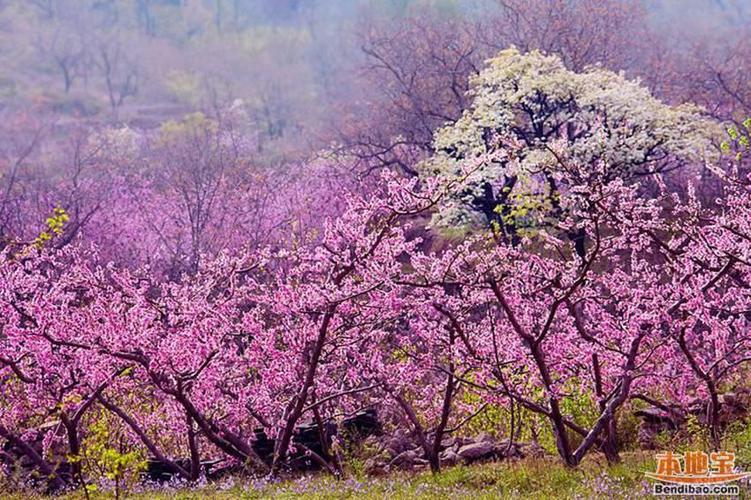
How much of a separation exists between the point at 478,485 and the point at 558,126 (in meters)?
16.4

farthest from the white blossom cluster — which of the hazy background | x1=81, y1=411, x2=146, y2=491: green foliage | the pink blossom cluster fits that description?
the hazy background

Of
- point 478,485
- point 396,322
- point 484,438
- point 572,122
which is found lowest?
point 478,485

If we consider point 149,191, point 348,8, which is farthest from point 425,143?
point 348,8

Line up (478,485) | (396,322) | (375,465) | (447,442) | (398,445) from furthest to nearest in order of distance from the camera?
1. (447,442)
2. (398,445)
3. (375,465)
4. (396,322)
5. (478,485)

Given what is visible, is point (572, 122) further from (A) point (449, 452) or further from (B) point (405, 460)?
(B) point (405, 460)

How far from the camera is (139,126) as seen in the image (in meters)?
73.8

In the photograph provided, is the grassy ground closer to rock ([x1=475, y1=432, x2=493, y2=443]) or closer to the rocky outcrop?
the rocky outcrop

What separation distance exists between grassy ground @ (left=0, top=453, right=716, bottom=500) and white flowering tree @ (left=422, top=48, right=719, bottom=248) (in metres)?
11.8

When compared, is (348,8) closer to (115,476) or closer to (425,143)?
(425,143)

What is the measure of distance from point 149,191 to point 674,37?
3895 cm

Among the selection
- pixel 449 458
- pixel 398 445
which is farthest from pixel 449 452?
pixel 398 445

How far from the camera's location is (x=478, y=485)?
25.2 ft

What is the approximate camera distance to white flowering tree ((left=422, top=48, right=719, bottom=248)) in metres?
20.1

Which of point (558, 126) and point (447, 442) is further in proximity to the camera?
point (558, 126)
